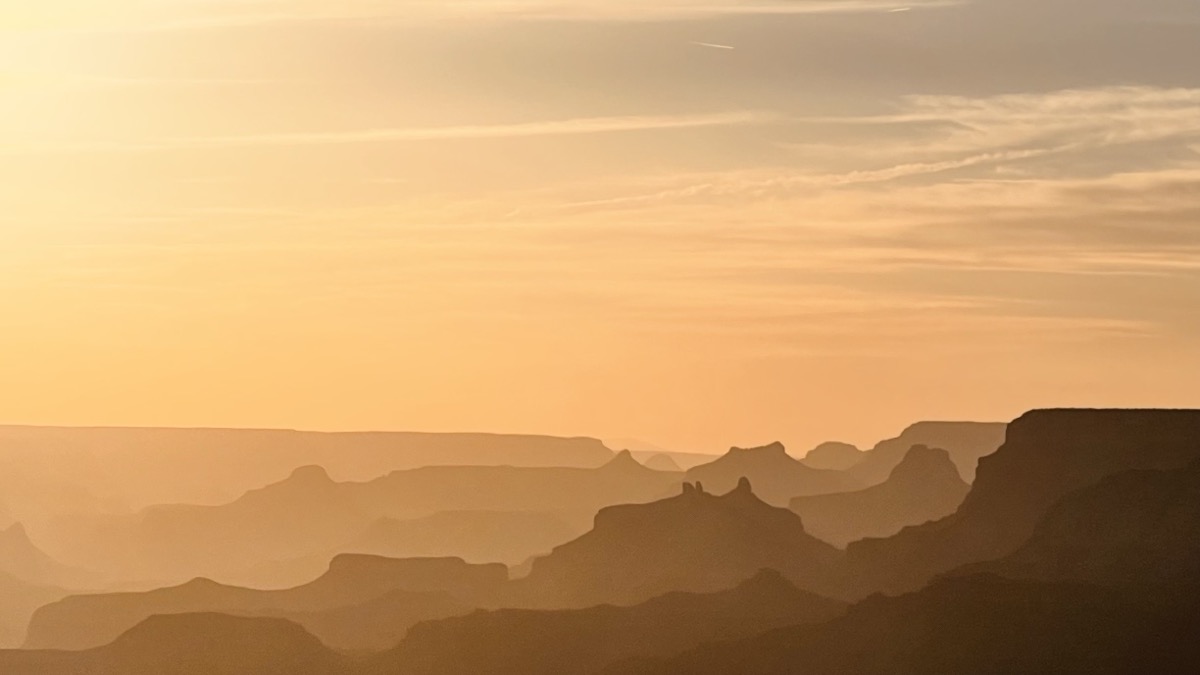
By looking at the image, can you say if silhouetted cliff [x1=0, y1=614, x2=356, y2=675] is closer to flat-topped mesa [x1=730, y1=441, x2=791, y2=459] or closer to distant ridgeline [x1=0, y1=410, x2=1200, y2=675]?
distant ridgeline [x1=0, y1=410, x2=1200, y2=675]

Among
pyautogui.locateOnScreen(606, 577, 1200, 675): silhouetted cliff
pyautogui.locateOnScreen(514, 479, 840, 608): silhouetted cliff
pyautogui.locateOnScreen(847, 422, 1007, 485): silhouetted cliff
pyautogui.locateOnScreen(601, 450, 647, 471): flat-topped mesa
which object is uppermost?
pyautogui.locateOnScreen(601, 450, 647, 471): flat-topped mesa

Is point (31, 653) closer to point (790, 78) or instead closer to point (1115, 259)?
point (790, 78)

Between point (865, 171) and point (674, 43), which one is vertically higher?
point (674, 43)

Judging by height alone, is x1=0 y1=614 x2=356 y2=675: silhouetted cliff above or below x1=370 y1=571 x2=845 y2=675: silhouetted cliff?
above

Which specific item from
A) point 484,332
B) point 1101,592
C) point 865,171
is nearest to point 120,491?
point 484,332

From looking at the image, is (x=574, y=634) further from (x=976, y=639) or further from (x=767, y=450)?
(x=976, y=639)

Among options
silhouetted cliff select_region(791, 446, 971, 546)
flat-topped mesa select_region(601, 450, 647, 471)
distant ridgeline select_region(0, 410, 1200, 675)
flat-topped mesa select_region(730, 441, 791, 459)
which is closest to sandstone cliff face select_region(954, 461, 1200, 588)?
distant ridgeline select_region(0, 410, 1200, 675)

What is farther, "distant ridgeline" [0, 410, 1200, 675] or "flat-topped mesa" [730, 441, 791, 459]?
"flat-topped mesa" [730, 441, 791, 459]

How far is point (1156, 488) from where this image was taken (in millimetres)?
4133

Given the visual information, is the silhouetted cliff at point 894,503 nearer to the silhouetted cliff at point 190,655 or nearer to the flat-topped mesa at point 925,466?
the flat-topped mesa at point 925,466

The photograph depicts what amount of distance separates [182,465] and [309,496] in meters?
0.36

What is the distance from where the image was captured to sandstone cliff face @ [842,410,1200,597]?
4.08 metres

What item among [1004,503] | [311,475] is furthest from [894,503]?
[311,475]

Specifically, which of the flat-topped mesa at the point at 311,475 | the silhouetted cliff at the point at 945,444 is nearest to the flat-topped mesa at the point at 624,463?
the silhouetted cliff at the point at 945,444
